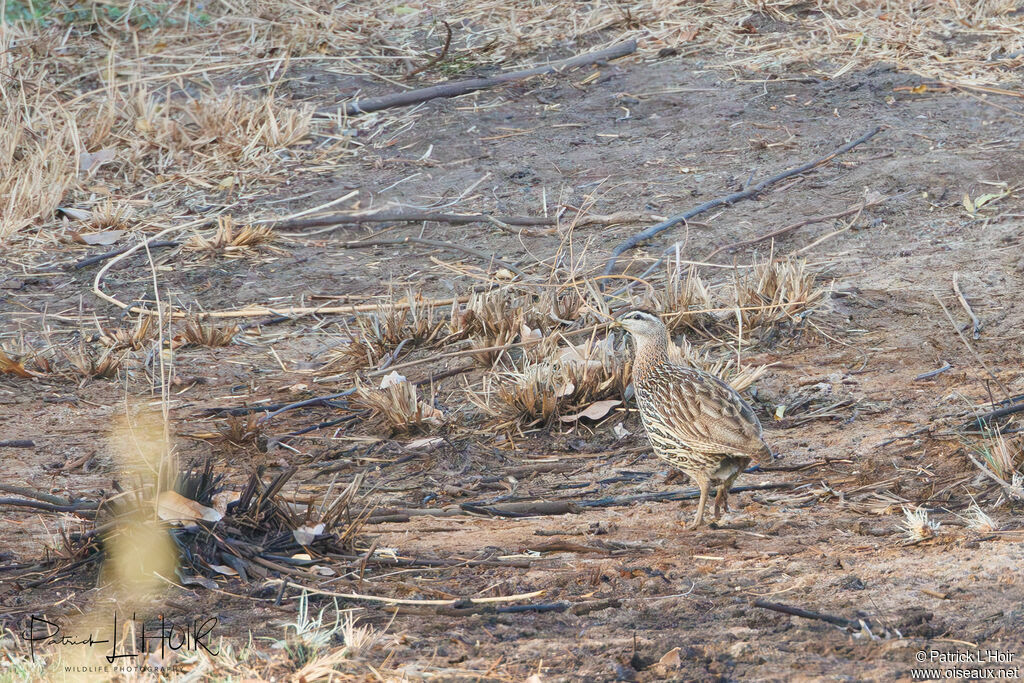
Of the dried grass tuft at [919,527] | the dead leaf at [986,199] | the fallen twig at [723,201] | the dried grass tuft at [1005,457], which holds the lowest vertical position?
the fallen twig at [723,201]

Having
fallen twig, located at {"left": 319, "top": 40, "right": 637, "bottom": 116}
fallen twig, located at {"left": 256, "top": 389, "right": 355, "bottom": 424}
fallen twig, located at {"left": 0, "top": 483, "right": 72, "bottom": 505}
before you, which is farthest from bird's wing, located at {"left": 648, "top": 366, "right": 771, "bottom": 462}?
fallen twig, located at {"left": 319, "top": 40, "right": 637, "bottom": 116}

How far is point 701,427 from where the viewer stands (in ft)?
13.6

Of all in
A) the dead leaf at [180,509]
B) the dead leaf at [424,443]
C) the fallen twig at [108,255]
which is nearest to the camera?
the dead leaf at [180,509]

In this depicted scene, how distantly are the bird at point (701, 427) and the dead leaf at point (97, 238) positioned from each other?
17.9 feet

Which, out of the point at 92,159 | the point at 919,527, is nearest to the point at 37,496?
the point at 919,527

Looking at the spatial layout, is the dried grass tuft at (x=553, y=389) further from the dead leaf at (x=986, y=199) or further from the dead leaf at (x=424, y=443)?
the dead leaf at (x=986, y=199)

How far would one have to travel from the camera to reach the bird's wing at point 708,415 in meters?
4.06

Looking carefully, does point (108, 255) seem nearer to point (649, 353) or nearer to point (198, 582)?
point (649, 353)

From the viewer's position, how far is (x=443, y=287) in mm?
7391

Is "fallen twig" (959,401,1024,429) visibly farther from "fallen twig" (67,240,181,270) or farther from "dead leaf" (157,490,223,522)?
"fallen twig" (67,240,181,270)

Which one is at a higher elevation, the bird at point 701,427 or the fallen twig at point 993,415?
the bird at point 701,427

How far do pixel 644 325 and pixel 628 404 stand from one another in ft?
2.33

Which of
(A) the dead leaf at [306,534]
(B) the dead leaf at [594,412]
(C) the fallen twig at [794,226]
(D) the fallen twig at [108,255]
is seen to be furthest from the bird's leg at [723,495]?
(D) the fallen twig at [108,255]

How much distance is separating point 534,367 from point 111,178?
562cm
